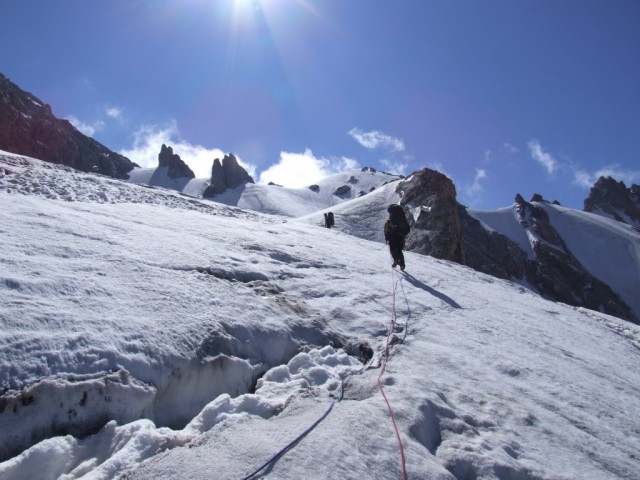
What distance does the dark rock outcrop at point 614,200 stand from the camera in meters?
162

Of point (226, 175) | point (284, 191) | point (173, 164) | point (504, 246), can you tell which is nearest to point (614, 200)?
point (504, 246)

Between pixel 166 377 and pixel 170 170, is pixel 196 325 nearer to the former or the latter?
pixel 166 377

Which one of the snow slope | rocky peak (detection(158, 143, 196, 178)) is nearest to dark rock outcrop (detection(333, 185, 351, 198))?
the snow slope

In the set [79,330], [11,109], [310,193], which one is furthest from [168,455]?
[310,193]

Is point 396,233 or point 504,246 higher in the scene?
point 504,246

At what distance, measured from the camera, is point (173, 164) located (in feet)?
516

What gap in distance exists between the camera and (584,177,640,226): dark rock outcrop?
162 metres

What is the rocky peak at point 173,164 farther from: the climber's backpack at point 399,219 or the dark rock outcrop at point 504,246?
the climber's backpack at point 399,219

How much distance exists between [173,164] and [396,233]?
506 ft

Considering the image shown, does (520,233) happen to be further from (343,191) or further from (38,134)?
(38,134)

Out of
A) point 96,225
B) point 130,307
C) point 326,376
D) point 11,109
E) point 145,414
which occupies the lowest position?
point 145,414

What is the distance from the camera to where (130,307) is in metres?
5.88

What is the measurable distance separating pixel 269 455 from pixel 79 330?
2.62 meters

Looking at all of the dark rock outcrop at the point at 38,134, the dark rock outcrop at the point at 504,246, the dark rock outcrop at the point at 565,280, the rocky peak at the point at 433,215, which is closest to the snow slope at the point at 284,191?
the dark rock outcrop at the point at 38,134
